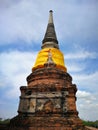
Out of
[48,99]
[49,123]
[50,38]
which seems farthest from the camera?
[50,38]

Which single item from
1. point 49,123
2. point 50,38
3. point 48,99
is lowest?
point 49,123

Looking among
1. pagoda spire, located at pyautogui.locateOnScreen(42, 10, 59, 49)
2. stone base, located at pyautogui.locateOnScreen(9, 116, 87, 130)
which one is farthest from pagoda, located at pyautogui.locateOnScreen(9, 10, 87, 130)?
pagoda spire, located at pyautogui.locateOnScreen(42, 10, 59, 49)

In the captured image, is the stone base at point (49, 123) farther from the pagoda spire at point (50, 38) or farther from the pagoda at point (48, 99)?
the pagoda spire at point (50, 38)

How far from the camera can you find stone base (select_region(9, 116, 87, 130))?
483 inches

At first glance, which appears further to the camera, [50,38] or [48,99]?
[50,38]

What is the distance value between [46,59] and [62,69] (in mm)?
1692

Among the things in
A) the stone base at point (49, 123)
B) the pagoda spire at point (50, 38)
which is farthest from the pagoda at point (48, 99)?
the pagoda spire at point (50, 38)

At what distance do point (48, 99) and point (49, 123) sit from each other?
1.96 m

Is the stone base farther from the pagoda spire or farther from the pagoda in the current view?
the pagoda spire

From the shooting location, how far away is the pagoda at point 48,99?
12.5 metres

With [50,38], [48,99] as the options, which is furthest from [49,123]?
[50,38]

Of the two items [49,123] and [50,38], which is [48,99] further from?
[50,38]

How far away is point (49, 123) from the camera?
12.5 meters

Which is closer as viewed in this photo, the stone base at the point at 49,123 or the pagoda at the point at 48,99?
the stone base at the point at 49,123
